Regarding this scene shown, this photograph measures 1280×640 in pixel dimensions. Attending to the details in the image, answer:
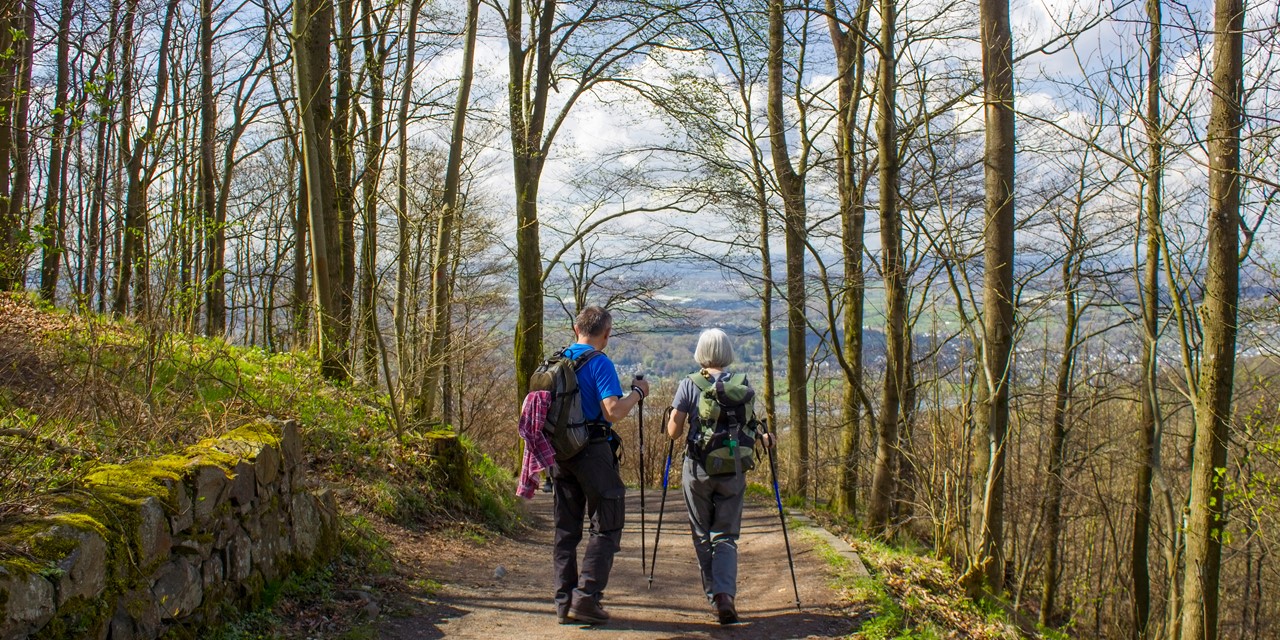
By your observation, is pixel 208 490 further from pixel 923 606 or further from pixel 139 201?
pixel 139 201

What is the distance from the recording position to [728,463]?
5395 mm

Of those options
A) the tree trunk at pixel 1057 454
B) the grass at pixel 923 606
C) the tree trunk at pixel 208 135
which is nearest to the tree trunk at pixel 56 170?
the tree trunk at pixel 208 135

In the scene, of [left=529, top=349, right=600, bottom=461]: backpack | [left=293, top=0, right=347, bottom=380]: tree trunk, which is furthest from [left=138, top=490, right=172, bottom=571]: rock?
[left=293, top=0, right=347, bottom=380]: tree trunk

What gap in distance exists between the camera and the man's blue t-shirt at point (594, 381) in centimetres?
519

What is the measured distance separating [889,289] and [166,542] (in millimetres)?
7721

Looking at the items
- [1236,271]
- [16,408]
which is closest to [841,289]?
[1236,271]

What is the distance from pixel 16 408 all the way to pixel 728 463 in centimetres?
408

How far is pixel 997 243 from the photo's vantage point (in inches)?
313

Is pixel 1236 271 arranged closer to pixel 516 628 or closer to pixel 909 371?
pixel 909 371

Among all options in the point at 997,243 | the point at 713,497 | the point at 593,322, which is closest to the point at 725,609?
the point at 713,497

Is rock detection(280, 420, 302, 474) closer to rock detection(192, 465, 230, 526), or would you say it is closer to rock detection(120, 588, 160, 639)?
rock detection(192, 465, 230, 526)

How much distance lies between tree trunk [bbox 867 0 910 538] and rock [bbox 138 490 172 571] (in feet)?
23.4

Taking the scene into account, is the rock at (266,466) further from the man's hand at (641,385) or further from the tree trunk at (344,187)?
the tree trunk at (344,187)

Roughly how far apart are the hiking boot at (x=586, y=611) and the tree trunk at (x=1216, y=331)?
698 centimetres
